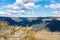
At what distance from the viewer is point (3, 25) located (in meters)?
2.09

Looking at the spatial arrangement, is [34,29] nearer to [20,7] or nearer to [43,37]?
[43,37]

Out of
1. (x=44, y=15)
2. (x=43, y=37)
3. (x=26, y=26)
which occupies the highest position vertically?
(x=44, y=15)

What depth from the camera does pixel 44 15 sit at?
6.75 feet

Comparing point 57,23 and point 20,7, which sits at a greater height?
point 20,7

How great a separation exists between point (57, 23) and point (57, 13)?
14 cm

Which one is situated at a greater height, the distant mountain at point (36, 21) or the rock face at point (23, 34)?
the distant mountain at point (36, 21)

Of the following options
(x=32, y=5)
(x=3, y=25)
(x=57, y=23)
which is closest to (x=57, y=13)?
(x=57, y=23)

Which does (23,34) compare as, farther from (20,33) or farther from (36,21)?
(36,21)

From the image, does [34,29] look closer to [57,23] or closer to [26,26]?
[26,26]

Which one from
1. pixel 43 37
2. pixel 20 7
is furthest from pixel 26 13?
pixel 43 37

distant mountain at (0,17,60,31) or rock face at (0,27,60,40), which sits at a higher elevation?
distant mountain at (0,17,60,31)

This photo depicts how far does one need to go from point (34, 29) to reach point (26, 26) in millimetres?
122

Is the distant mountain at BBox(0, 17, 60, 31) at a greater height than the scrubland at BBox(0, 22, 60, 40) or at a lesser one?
greater

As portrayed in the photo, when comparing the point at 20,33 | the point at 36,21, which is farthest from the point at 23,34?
the point at 36,21
